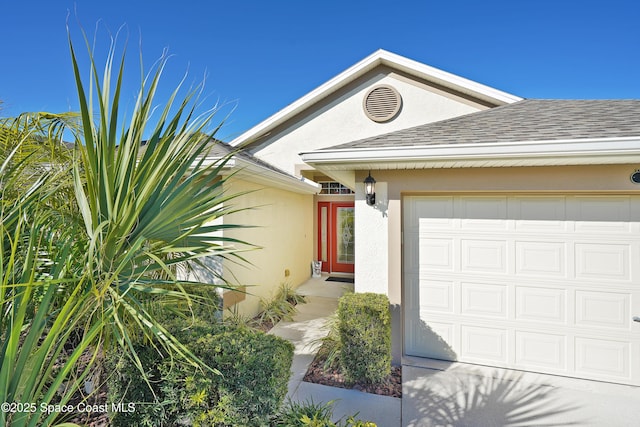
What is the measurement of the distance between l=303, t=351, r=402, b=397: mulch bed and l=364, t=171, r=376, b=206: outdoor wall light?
2.86 meters

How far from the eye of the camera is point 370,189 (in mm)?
4820

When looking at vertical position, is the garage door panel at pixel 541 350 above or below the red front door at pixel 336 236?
below

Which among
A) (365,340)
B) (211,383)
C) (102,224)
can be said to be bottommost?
(365,340)

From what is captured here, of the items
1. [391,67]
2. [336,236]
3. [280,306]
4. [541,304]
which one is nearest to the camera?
[541,304]

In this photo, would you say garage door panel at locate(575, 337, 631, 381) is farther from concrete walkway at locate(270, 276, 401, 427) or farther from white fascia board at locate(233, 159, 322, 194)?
white fascia board at locate(233, 159, 322, 194)

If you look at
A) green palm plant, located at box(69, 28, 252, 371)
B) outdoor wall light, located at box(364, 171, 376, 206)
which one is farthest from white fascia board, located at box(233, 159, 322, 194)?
green palm plant, located at box(69, 28, 252, 371)

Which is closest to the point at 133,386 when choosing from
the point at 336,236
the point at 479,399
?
the point at 479,399

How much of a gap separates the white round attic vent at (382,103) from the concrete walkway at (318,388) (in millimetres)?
6928

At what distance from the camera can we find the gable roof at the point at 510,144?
3.74 metres

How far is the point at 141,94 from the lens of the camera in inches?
88.8

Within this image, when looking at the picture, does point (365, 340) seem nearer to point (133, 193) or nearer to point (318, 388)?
point (318, 388)

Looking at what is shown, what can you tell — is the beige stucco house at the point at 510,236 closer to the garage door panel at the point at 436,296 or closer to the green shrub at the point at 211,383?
the garage door panel at the point at 436,296

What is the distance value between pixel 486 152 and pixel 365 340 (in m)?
3.30

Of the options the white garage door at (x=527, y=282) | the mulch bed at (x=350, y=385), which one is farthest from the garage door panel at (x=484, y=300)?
the mulch bed at (x=350, y=385)
